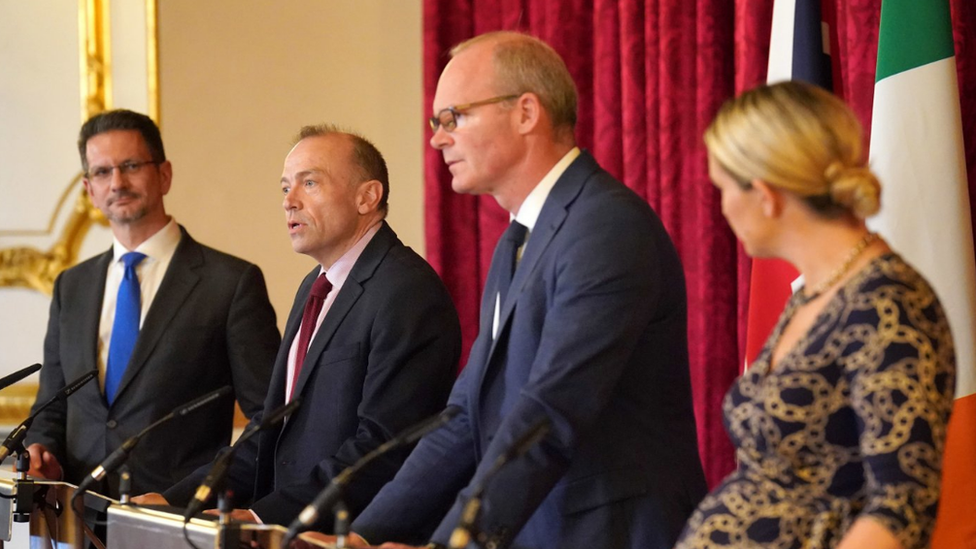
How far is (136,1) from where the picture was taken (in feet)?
17.0

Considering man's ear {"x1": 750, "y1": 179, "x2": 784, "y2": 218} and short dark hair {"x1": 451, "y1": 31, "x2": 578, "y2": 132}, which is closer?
man's ear {"x1": 750, "y1": 179, "x2": 784, "y2": 218}

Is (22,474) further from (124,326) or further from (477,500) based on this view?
(477,500)

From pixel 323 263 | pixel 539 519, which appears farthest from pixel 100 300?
Answer: pixel 539 519

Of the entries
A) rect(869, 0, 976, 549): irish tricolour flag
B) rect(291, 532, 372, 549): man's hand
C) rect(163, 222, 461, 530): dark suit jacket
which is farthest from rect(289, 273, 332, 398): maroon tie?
rect(869, 0, 976, 549): irish tricolour flag

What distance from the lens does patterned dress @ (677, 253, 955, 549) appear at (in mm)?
1530

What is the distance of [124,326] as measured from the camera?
12.5ft

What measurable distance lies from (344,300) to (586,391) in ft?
3.69

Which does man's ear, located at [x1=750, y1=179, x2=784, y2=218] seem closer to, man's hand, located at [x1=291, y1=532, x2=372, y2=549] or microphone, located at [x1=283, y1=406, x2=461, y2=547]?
microphone, located at [x1=283, y1=406, x2=461, y2=547]

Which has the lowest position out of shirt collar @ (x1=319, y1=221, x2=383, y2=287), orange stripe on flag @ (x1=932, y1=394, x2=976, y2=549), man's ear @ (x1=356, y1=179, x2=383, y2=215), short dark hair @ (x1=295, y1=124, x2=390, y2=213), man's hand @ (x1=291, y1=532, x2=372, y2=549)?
orange stripe on flag @ (x1=932, y1=394, x2=976, y2=549)

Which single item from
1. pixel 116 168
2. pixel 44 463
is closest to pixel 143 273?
pixel 116 168

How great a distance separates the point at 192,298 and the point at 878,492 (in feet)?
8.65

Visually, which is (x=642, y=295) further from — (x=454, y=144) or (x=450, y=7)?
(x=450, y=7)

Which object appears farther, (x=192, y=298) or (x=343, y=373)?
(x=192, y=298)

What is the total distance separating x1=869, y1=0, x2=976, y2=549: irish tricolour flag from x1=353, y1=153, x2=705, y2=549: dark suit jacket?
107cm
